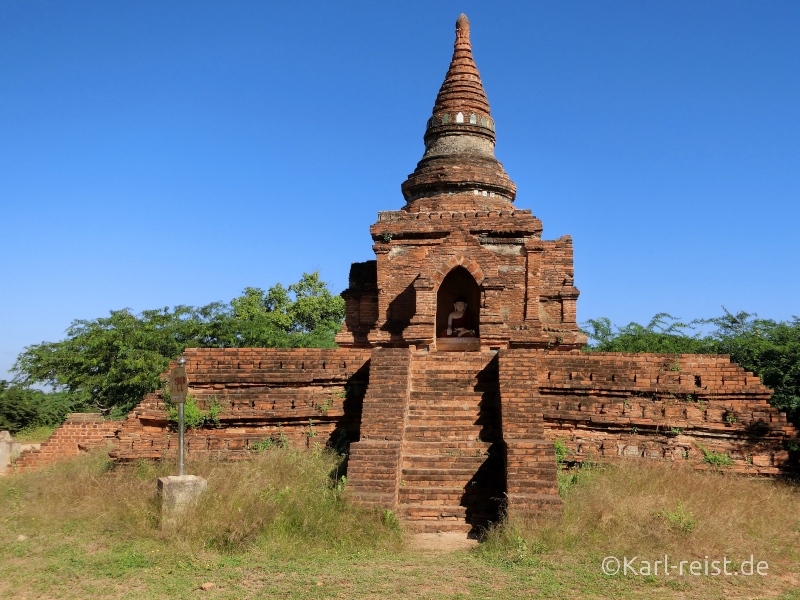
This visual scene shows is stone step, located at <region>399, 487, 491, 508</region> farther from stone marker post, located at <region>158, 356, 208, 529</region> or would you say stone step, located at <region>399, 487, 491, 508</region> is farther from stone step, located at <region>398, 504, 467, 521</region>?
stone marker post, located at <region>158, 356, 208, 529</region>

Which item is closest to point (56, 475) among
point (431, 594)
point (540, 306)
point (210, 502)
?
point (210, 502)

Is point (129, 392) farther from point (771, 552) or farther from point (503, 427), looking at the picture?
point (771, 552)

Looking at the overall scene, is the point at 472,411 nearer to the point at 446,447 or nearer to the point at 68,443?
the point at 446,447

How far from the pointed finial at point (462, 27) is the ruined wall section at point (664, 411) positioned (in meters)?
9.91

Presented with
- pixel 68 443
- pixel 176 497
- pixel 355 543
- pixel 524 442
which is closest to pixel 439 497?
pixel 524 442

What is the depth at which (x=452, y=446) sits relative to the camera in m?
8.59

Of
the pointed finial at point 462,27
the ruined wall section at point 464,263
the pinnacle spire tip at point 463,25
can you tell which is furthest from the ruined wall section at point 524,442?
the pinnacle spire tip at point 463,25

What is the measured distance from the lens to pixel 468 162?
1459 centimetres

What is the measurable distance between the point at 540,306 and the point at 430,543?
730cm

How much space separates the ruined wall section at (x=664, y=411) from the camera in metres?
8.88

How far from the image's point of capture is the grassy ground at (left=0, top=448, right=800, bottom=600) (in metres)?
5.60

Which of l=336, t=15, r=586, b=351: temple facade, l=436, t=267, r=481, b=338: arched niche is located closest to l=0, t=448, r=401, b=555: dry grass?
l=336, t=15, r=586, b=351: temple facade

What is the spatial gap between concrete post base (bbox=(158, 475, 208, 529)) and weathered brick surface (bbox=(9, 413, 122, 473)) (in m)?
7.13

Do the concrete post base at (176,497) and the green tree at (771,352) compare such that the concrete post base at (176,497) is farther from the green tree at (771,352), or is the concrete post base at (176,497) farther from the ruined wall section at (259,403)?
the green tree at (771,352)
